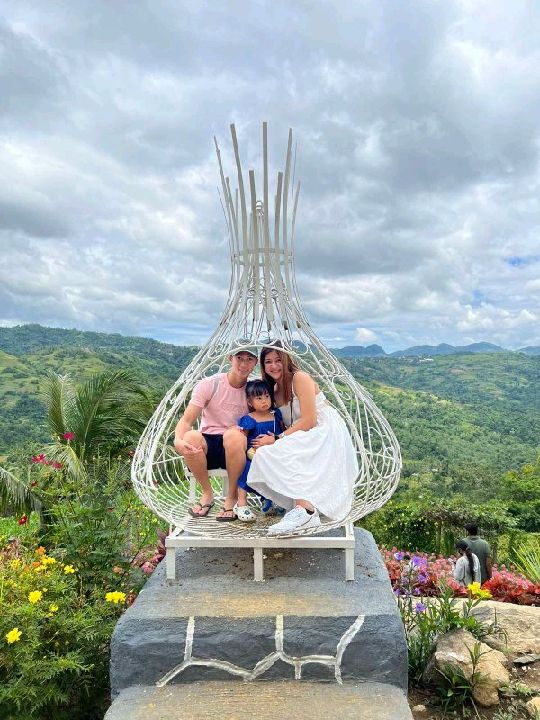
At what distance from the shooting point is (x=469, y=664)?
2965 mm

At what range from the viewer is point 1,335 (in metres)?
63.4

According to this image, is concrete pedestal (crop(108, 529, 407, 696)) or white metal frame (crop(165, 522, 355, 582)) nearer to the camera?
concrete pedestal (crop(108, 529, 407, 696))

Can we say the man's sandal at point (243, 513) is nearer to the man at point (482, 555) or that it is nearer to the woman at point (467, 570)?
the woman at point (467, 570)

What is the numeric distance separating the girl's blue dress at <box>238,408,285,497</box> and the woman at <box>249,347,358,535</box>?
12cm

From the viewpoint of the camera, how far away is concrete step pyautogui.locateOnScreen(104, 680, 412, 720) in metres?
2.47

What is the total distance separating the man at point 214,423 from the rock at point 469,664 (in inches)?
56.5

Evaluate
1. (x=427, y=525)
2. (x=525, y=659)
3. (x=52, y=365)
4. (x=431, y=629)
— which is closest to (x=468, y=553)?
(x=525, y=659)

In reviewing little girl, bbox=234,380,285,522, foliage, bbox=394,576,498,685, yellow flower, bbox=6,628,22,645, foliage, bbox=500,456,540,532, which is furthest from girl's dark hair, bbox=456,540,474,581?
foliage, bbox=500,456,540,532

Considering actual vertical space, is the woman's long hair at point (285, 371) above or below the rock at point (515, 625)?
above

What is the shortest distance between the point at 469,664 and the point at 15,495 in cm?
428

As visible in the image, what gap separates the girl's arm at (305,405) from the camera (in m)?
3.52

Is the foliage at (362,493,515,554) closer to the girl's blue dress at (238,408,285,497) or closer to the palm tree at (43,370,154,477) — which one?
the palm tree at (43,370,154,477)

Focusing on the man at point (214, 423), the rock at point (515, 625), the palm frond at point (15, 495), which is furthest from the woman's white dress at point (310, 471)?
the palm frond at point (15, 495)

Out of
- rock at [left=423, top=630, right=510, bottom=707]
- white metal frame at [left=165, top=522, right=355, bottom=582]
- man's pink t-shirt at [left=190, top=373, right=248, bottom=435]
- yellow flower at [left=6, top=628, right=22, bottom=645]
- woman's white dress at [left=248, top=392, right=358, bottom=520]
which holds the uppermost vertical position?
man's pink t-shirt at [left=190, top=373, right=248, bottom=435]
